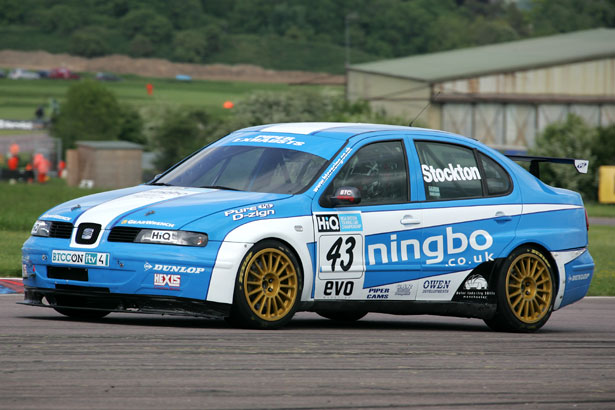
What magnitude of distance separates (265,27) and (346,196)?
16908 cm

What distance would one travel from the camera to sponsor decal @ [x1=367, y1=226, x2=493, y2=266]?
923 cm

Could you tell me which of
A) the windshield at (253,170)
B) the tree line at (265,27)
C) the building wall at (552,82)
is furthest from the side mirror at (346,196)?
the tree line at (265,27)

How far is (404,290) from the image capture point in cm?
938

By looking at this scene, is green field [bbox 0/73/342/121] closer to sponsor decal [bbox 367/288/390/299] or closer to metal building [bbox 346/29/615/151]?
metal building [bbox 346/29/615/151]

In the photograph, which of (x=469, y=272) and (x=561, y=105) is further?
(x=561, y=105)

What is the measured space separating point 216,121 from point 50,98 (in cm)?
3515

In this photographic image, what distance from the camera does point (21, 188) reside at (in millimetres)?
61250

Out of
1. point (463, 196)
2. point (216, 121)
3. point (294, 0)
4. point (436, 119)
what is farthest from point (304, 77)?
point (463, 196)

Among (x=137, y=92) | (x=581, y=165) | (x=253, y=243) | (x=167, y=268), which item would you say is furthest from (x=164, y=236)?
(x=137, y=92)

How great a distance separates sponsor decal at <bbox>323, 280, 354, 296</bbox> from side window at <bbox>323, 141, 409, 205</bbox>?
2.17 ft

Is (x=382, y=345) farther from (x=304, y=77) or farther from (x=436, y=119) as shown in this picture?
(x=304, y=77)

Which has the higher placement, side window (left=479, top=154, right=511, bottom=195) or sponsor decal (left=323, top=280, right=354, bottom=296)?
side window (left=479, top=154, right=511, bottom=195)

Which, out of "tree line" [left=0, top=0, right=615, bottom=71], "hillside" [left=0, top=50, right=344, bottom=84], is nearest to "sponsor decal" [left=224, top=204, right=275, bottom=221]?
"hillside" [left=0, top=50, right=344, bottom=84]

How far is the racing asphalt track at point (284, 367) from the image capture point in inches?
231
